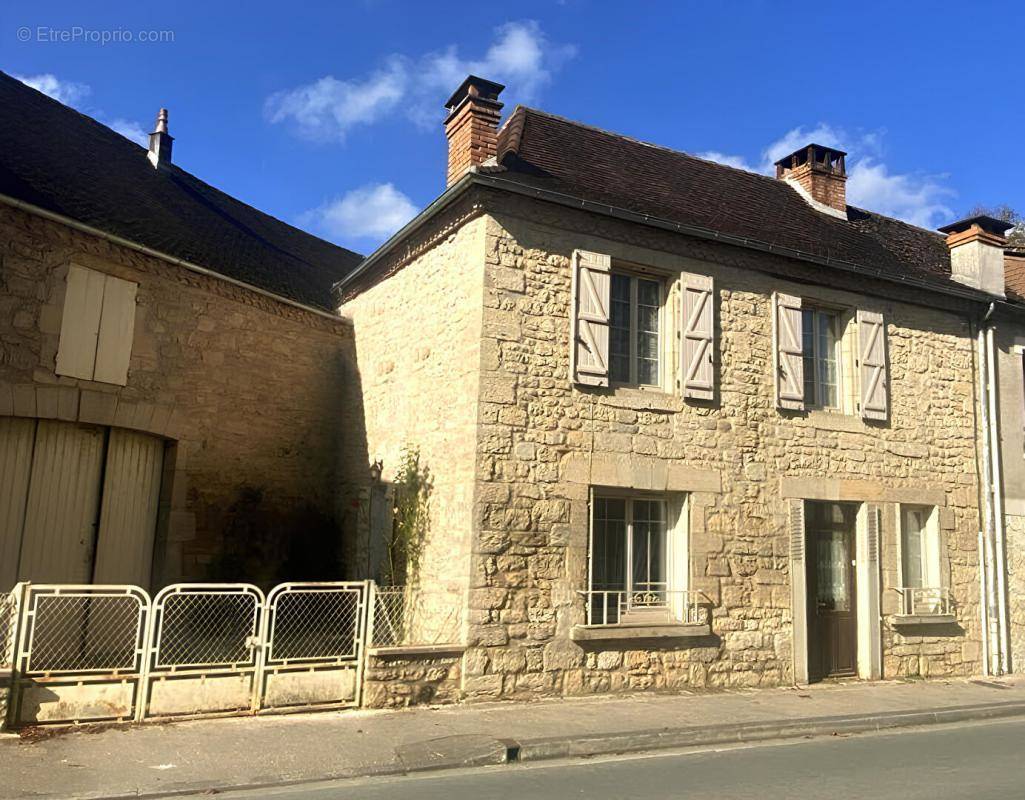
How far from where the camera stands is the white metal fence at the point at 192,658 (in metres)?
6.25

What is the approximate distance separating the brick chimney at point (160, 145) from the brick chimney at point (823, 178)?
10.1m

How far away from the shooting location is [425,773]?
583 cm

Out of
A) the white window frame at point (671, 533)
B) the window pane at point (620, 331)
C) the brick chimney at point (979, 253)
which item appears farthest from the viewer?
the brick chimney at point (979, 253)

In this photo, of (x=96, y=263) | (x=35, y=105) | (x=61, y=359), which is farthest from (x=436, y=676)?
(x=35, y=105)

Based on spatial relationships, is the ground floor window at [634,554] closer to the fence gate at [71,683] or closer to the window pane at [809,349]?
the window pane at [809,349]

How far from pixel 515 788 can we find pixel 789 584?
17.7 ft

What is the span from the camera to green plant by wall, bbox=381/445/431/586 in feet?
29.8

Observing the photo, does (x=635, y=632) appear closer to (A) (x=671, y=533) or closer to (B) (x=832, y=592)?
(A) (x=671, y=533)

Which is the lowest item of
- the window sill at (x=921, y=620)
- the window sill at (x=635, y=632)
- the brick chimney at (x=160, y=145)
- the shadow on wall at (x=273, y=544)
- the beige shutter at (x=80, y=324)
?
the window sill at (x=635, y=632)

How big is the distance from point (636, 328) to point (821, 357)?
2.91 m

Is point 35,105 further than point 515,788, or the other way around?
point 35,105

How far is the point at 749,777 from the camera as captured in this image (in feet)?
18.9

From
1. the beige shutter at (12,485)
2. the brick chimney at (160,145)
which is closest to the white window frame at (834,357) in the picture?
the beige shutter at (12,485)

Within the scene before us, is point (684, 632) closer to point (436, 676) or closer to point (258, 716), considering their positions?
point (436, 676)
